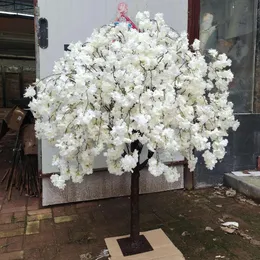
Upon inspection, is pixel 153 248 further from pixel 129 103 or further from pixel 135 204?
pixel 129 103

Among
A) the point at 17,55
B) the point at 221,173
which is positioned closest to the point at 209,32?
the point at 221,173

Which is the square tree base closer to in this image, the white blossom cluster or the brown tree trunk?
the brown tree trunk

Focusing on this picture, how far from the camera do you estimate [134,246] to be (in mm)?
2363

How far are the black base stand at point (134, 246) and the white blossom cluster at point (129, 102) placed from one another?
66cm

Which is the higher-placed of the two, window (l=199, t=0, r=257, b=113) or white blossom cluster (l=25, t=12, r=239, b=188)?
window (l=199, t=0, r=257, b=113)

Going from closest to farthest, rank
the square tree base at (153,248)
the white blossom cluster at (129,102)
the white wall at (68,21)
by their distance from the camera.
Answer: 1. the white blossom cluster at (129,102)
2. the square tree base at (153,248)
3. the white wall at (68,21)

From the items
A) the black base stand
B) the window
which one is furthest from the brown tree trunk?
the window

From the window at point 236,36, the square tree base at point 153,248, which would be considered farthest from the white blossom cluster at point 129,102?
the window at point 236,36

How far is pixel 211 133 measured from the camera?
2033 millimetres

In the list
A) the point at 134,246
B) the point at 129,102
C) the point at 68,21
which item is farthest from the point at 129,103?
the point at 68,21

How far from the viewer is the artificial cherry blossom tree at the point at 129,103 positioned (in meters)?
1.77

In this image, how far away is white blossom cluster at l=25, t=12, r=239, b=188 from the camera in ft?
5.80

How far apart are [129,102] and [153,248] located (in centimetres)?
125

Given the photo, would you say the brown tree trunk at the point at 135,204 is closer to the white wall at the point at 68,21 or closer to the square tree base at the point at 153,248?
the square tree base at the point at 153,248
